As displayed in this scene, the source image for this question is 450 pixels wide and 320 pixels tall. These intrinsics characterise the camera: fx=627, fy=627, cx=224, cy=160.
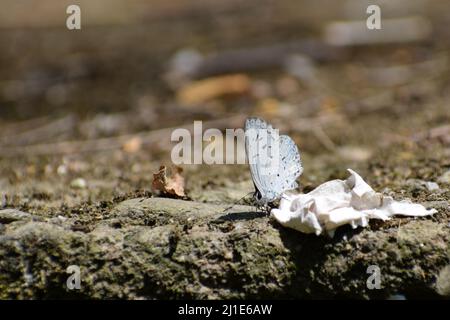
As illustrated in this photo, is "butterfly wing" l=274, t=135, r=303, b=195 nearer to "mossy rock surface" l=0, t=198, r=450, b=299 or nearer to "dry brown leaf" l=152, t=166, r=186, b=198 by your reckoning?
"mossy rock surface" l=0, t=198, r=450, b=299

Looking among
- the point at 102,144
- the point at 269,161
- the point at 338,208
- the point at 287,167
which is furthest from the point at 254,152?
the point at 102,144

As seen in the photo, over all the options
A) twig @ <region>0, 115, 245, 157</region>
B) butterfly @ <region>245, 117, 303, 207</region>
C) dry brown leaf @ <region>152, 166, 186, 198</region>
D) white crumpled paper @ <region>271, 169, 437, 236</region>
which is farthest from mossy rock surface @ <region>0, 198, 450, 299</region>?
twig @ <region>0, 115, 245, 157</region>

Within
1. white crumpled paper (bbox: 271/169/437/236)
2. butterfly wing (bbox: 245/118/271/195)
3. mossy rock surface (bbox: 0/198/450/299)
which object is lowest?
mossy rock surface (bbox: 0/198/450/299)

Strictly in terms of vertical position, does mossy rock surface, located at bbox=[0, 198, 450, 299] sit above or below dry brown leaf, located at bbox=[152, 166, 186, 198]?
below

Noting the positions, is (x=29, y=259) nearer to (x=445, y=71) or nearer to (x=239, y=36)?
(x=445, y=71)

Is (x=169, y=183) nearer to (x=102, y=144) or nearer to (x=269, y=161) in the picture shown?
(x=269, y=161)
